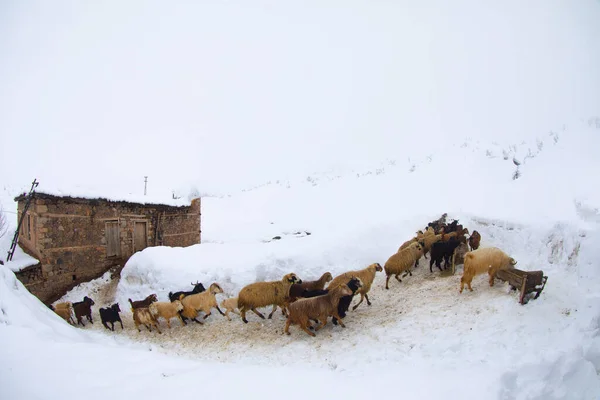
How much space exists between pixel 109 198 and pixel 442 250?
1288cm

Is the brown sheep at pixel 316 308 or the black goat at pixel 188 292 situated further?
the black goat at pixel 188 292

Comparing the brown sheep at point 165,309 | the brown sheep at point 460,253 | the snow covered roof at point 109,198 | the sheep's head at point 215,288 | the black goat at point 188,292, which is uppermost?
the snow covered roof at point 109,198

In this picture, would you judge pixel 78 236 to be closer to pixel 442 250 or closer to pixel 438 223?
pixel 442 250

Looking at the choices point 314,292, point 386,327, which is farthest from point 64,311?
point 386,327

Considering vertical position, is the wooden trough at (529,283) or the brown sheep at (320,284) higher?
the wooden trough at (529,283)

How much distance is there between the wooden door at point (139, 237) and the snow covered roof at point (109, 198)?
3.55ft

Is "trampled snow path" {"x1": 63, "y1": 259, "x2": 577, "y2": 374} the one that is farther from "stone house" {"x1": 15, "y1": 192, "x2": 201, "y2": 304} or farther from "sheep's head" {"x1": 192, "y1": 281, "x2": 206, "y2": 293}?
"stone house" {"x1": 15, "y1": 192, "x2": 201, "y2": 304}

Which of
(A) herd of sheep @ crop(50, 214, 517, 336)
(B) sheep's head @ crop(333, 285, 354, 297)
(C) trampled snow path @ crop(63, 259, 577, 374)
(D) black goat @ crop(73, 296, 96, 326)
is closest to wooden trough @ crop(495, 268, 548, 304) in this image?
(C) trampled snow path @ crop(63, 259, 577, 374)

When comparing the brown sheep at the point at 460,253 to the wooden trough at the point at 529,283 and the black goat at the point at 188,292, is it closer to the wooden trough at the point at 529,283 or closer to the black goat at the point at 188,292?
the wooden trough at the point at 529,283

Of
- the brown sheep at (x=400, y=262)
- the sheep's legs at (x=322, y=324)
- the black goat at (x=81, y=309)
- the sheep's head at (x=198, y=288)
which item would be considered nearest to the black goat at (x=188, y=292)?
the sheep's head at (x=198, y=288)

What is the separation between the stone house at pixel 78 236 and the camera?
38.3 ft

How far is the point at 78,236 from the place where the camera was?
1272 centimetres

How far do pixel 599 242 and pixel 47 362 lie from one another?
8.21 meters

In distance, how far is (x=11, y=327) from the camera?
493 cm
